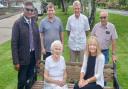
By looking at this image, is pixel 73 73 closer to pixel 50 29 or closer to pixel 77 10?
pixel 50 29

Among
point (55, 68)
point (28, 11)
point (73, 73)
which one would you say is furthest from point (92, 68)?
point (28, 11)

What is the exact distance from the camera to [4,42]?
2409 cm

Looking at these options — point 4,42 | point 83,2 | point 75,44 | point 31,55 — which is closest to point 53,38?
point 75,44

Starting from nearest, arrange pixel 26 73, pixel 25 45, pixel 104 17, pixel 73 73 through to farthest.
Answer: pixel 25 45 → pixel 26 73 → pixel 73 73 → pixel 104 17

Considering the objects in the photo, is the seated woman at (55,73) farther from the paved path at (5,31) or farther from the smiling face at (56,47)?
the paved path at (5,31)

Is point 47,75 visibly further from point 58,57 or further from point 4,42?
point 4,42

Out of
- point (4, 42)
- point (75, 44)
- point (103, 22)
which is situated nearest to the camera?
point (103, 22)

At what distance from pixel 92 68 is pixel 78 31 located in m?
2.19

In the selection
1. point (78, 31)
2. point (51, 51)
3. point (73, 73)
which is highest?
point (78, 31)

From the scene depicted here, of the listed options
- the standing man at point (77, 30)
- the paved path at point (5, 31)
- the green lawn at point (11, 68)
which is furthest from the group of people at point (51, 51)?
the paved path at point (5, 31)

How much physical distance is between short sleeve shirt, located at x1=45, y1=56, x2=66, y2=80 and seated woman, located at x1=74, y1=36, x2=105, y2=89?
1.39ft

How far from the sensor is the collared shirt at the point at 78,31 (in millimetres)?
10406

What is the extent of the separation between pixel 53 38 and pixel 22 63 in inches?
59.2

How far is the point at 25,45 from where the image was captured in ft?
29.0
